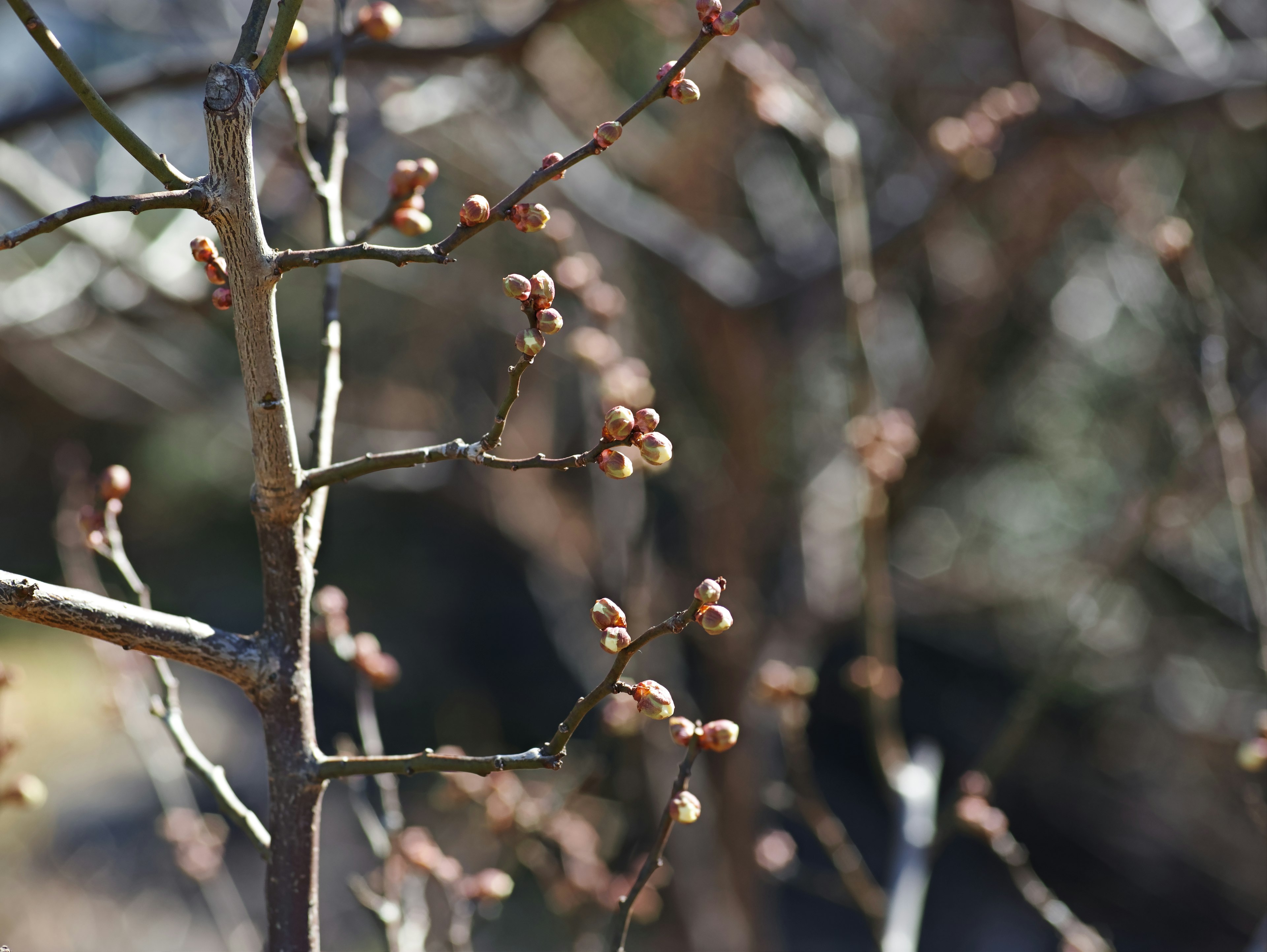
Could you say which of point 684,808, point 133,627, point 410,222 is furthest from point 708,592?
point 410,222

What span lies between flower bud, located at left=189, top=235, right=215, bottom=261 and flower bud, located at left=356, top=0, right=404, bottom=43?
51cm

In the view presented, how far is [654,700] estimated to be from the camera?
782mm

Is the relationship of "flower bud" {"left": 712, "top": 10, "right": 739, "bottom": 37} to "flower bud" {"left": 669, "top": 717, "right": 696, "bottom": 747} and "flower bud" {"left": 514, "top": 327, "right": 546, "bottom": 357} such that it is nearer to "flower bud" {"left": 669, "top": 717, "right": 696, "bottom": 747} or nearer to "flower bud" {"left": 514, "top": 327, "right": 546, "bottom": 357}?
"flower bud" {"left": 514, "top": 327, "right": 546, "bottom": 357}

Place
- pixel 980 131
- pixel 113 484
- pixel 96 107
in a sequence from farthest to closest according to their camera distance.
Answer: pixel 980 131, pixel 113 484, pixel 96 107

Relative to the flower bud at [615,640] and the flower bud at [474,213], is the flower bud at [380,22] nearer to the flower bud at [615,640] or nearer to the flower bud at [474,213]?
the flower bud at [474,213]

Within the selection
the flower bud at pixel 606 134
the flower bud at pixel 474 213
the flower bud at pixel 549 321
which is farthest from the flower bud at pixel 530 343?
the flower bud at pixel 606 134

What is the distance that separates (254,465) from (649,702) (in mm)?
409

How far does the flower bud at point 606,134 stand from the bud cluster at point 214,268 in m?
0.36

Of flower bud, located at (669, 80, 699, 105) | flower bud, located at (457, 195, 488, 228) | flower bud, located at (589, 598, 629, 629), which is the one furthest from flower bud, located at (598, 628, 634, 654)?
flower bud, located at (669, 80, 699, 105)

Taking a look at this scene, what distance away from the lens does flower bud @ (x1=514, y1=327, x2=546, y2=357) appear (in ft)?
2.45

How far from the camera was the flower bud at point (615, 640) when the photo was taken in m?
0.79

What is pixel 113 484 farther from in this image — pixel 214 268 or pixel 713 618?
pixel 713 618

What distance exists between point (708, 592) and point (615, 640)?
90mm

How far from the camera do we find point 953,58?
4.32m
